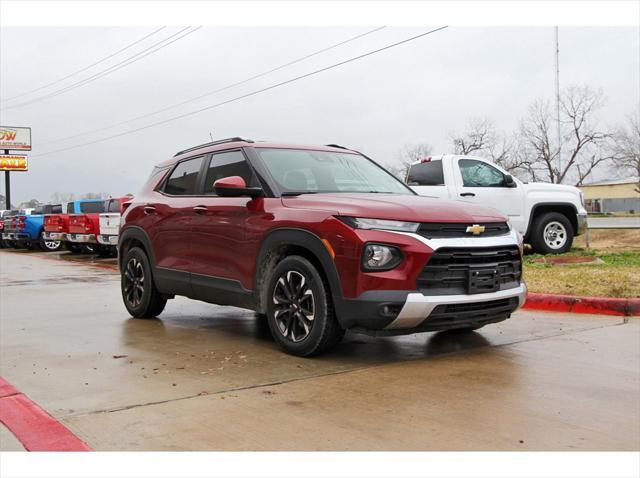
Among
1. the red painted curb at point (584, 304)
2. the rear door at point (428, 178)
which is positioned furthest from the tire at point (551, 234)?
the red painted curb at point (584, 304)

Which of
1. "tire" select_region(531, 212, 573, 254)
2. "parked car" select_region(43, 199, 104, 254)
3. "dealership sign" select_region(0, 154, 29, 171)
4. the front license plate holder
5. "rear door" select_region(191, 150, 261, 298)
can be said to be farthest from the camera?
"dealership sign" select_region(0, 154, 29, 171)

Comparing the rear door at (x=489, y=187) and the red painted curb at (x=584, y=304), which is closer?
the red painted curb at (x=584, y=304)

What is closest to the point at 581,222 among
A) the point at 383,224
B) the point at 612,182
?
the point at 383,224

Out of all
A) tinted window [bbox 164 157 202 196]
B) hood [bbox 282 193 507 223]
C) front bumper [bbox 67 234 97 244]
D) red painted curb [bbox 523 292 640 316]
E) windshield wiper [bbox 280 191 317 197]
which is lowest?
→ red painted curb [bbox 523 292 640 316]

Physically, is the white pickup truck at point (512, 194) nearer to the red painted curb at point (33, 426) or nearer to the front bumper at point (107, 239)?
the front bumper at point (107, 239)

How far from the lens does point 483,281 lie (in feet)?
16.8

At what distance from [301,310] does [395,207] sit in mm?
1131

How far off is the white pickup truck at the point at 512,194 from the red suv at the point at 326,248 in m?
5.54

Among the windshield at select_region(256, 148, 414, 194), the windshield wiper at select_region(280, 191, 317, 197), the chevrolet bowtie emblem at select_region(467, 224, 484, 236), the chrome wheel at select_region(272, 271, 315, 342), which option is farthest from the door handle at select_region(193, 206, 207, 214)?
the chevrolet bowtie emblem at select_region(467, 224, 484, 236)

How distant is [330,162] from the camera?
6.40 m

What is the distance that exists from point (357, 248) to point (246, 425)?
5.38 ft

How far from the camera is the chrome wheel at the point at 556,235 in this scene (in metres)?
12.7

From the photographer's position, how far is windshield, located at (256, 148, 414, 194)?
5.90m

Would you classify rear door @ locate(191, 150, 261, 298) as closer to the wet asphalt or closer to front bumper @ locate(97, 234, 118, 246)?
the wet asphalt
